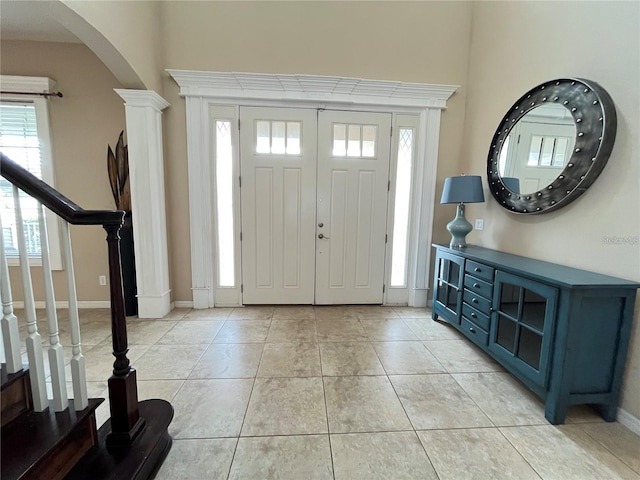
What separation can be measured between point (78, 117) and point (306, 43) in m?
2.63

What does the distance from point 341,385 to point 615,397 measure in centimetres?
163

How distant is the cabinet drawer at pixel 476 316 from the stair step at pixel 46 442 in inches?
98.7

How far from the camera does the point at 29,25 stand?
2545mm

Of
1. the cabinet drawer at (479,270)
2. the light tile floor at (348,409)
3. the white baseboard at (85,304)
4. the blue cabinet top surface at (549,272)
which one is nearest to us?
the light tile floor at (348,409)

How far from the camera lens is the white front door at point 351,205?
3.07 metres

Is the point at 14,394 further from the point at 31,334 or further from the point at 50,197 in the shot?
the point at 50,197

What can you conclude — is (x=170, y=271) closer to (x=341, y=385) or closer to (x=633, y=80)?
(x=341, y=385)

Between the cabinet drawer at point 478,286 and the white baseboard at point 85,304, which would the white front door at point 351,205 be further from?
the white baseboard at point 85,304

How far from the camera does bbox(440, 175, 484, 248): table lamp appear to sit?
251 centimetres

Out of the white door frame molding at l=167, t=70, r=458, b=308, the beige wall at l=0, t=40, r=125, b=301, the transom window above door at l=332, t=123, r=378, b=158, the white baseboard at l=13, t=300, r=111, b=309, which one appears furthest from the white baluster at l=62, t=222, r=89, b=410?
the transom window above door at l=332, t=123, r=378, b=158

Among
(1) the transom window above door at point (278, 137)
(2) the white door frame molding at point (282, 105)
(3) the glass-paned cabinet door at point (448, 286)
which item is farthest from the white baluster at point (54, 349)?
(3) the glass-paned cabinet door at point (448, 286)

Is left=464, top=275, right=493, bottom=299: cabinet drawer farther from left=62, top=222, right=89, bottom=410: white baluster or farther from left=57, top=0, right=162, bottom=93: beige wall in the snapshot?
left=57, top=0, right=162, bottom=93: beige wall

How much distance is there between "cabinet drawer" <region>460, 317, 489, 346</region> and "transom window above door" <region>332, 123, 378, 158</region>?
79.3 inches

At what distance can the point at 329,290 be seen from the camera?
330 cm
